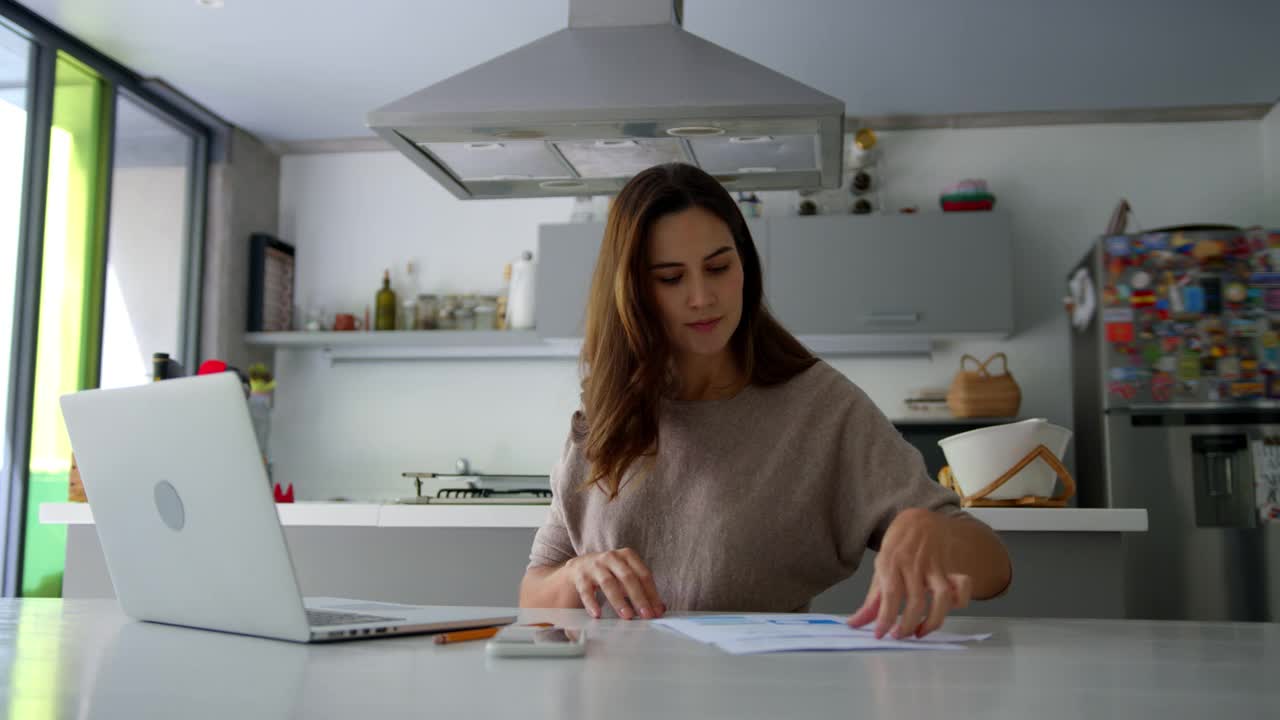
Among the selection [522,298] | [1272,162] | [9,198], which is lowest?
[522,298]

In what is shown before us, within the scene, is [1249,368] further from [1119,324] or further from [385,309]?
[385,309]

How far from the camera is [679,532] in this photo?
1481mm

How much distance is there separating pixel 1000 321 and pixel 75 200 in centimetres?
341

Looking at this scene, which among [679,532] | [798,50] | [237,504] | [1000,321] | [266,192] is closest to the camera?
[237,504]

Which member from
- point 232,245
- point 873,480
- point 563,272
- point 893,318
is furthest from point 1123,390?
point 232,245

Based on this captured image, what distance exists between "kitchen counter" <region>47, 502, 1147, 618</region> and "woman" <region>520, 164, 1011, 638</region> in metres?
0.77

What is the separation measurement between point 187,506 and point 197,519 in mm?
18

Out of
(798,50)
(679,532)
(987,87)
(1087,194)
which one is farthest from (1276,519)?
(679,532)

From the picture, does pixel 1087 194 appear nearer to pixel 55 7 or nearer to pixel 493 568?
pixel 493 568

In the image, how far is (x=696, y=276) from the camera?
59.4 inches

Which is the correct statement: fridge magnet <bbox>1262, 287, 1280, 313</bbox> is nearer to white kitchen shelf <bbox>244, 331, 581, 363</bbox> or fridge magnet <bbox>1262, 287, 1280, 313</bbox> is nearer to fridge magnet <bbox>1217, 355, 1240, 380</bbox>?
fridge magnet <bbox>1217, 355, 1240, 380</bbox>

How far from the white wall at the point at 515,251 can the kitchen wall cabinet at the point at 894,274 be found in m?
0.36

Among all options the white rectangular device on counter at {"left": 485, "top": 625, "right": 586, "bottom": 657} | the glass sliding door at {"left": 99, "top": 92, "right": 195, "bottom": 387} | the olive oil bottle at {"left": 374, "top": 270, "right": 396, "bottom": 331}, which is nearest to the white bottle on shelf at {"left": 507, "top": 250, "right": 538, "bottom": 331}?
the olive oil bottle at {"left": 374, "top": 270, "right": 396, "bottom": 331}

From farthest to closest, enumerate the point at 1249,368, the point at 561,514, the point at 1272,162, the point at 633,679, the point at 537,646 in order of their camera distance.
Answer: the point at 1272,162, the point at 1249,368, the point at 561,514, the point at 537,646, the point at 633,679
